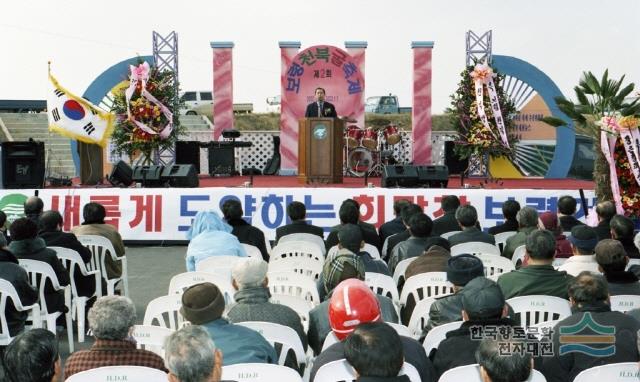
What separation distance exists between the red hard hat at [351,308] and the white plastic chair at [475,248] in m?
3.03

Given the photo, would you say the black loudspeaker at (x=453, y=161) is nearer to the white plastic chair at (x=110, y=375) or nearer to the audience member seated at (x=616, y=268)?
the audience member seated at (x=616, y=268)

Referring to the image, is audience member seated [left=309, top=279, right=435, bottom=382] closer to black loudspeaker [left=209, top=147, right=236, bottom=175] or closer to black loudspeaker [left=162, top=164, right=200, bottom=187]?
black loudspeaker [left=162, top=164, right=200, bottom=187]

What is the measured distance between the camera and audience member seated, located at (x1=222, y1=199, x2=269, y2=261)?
7.03m

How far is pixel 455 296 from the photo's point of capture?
3826 mm

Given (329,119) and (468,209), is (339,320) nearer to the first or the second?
(468,209)

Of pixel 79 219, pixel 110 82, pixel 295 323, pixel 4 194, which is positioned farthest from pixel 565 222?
pixel 110 82

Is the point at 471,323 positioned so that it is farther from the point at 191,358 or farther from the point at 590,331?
the point at 191,358

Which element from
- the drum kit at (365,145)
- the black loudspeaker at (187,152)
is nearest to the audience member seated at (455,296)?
the drum kit at (365,145)

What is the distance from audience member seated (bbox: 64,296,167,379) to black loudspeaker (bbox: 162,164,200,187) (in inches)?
360

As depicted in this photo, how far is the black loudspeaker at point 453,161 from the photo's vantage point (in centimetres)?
1631

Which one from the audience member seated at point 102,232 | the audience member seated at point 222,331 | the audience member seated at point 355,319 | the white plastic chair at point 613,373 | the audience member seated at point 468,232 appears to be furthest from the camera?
the audience member seated at point 102,232

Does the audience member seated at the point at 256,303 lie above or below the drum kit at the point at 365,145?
below

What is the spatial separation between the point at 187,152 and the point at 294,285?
11.9m

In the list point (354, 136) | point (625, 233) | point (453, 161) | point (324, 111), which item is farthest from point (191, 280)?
point (453, 161)
